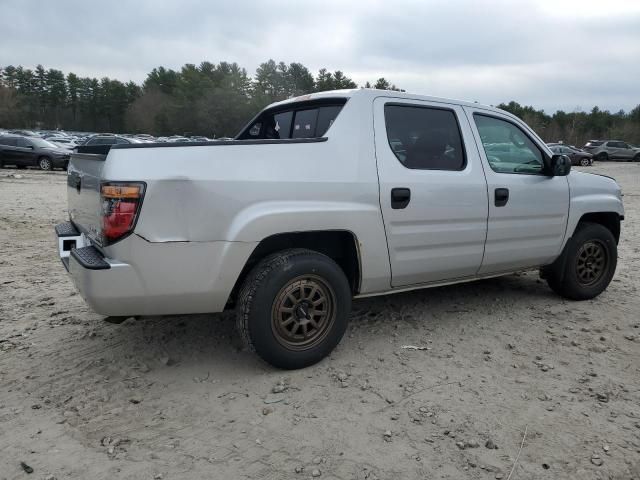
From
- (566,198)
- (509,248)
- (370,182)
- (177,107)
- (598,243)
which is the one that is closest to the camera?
(370,182)

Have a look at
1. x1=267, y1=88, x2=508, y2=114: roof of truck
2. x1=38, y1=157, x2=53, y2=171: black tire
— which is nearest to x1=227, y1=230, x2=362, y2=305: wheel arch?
x1=267, y1=88, x2=508, y2=114: roof of truck

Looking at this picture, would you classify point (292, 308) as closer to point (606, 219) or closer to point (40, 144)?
point (606, 219)

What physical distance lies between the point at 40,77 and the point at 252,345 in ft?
371

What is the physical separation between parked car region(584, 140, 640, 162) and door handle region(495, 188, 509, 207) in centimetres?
4383

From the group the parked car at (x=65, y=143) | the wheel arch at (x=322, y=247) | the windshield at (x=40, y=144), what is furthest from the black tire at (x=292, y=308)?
the parked car at (x=65, y=143)

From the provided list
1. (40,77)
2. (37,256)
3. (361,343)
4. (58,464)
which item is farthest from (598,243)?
(40,77)

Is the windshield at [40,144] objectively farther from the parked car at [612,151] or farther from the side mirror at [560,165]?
the parked car at [612,151]

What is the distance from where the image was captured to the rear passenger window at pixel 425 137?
3.69 metres

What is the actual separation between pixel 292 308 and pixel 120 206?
1220 millimetres

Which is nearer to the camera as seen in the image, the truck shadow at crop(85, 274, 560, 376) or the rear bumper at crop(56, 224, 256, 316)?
the rear bumper at crop(56, 224, 256, 316)

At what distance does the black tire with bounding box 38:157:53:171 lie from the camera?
22.0 metres

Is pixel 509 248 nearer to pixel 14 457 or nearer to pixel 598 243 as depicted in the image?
pixel 598 243

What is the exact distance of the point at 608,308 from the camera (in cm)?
480

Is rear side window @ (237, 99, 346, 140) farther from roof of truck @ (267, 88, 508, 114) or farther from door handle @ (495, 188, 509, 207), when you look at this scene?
door handle @ (495, 188, 509, 207)
